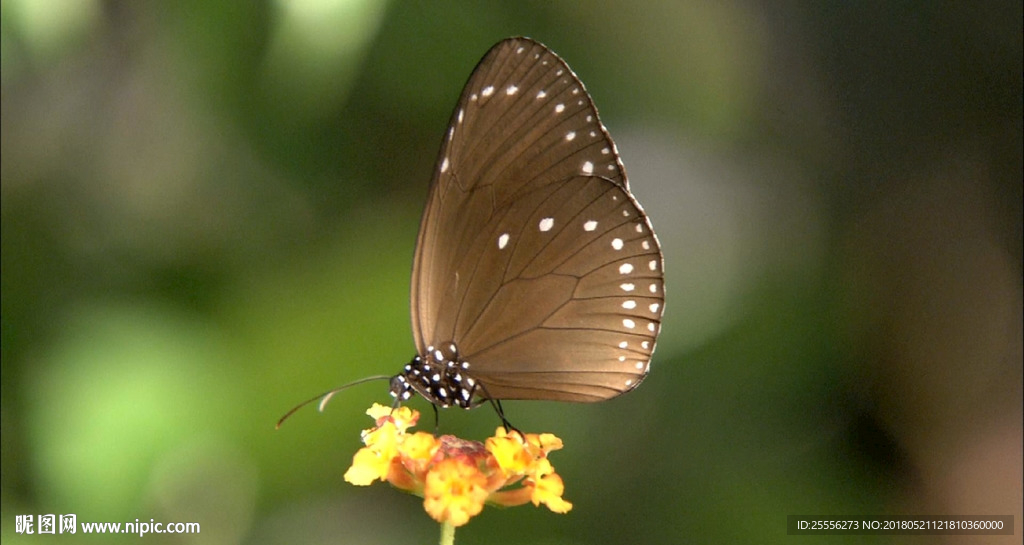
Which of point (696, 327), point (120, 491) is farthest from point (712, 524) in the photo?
point (120, 491)

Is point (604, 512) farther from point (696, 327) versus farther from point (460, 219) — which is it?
point (460, 219)

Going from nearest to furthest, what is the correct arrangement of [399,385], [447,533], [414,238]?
[447,533], [399,385], [414,238]

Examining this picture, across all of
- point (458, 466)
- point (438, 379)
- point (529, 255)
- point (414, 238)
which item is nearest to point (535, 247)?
point (529, 255)

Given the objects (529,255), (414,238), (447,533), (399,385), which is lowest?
(447,533)

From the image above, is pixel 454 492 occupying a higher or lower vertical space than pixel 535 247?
lower

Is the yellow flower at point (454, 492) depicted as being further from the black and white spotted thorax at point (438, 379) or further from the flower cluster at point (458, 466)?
the black and white spotted thorax at point (438, 379)

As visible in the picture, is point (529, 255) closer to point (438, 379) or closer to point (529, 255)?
point (529, 255)
